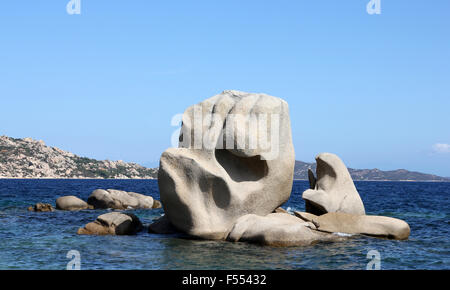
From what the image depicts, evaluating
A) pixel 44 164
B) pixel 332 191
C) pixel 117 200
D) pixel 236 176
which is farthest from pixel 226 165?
pixel 44 164

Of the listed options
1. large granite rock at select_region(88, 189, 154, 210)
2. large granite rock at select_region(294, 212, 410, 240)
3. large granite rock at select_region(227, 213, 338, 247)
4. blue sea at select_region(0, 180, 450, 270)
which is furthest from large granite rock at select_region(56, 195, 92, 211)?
large granite rock at select_region(294, 212, 410, 240)

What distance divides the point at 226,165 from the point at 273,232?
379cm

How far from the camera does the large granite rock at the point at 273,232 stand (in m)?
18.6

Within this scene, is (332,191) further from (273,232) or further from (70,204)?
(70,204)

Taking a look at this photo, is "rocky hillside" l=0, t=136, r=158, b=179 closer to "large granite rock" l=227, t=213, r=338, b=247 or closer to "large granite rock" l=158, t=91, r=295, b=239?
"large granite rock" l=158, t=91, r=295, b=239

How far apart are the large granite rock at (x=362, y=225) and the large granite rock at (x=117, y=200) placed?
1819cm

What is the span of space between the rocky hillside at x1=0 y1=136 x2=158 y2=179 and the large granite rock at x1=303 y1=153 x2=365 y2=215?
387 feet

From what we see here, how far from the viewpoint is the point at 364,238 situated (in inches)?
814

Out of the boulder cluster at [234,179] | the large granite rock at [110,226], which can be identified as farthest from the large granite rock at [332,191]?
the large granite rock at [110,226]

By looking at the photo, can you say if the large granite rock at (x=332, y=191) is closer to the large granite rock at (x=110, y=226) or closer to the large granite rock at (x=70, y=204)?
the large granite rock at (x=110, y=226)

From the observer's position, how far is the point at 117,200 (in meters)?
36.7

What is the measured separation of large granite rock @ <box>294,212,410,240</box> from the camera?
21016 millimetres
